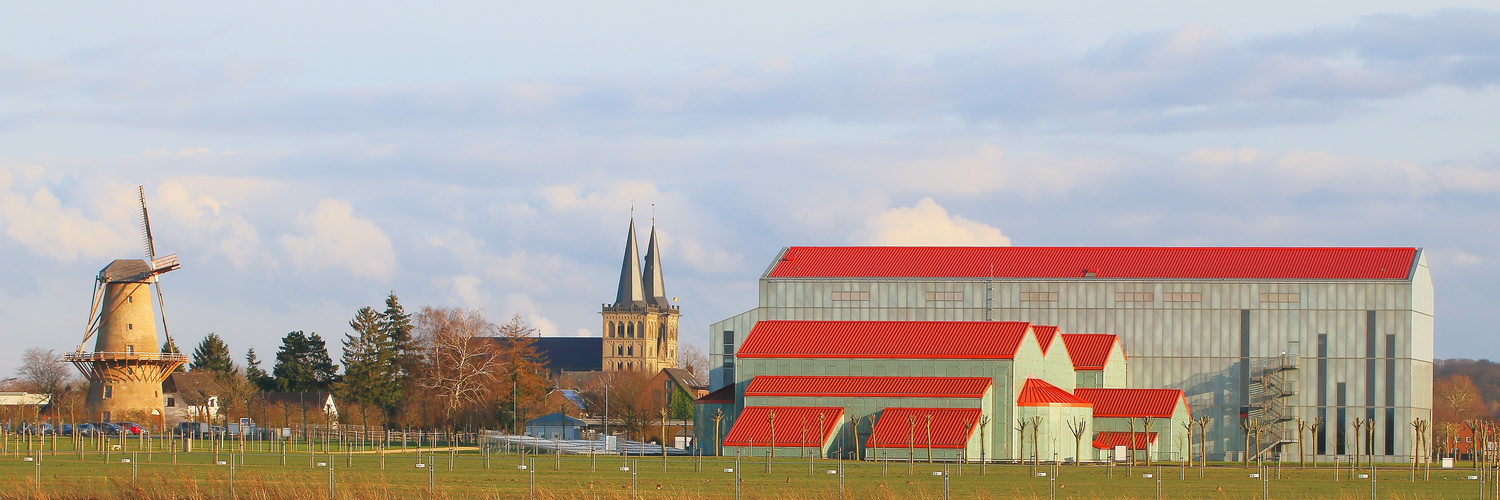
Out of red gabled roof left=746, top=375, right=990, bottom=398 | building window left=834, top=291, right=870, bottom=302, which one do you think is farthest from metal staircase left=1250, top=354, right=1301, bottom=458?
building window left=834, top=291, right=870, bottom=302

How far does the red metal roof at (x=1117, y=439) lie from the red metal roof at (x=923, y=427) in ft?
31.8

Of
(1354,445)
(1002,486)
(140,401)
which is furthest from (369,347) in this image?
(1002,486)

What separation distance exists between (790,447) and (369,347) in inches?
1978

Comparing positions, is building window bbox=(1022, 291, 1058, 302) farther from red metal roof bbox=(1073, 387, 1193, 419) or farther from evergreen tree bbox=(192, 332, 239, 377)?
evergreen tree bbox=(192, 332, 239, 377)

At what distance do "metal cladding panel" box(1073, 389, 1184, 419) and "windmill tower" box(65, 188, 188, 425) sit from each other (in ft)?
218

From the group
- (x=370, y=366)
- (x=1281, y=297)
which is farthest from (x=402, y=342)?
(x=1281, y=297)

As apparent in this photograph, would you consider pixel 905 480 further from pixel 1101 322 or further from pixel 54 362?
pixel 54 362

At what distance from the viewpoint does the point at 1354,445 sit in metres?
93.6

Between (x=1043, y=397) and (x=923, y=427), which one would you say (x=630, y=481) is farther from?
(x=1043, y=397)

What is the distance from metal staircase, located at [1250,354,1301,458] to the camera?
9500cm

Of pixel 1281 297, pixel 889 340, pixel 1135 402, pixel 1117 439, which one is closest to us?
pixel 889 340

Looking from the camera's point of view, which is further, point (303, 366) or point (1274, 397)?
point (303, 366)

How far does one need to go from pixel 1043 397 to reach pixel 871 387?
8466 millimetres

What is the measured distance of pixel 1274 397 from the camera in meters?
95.5
